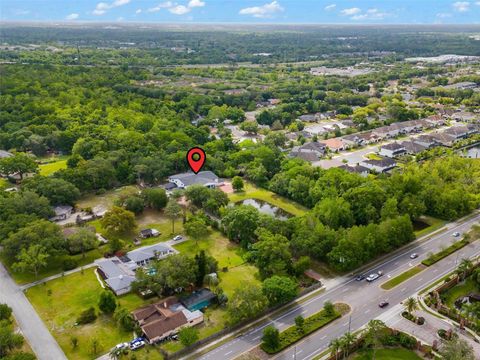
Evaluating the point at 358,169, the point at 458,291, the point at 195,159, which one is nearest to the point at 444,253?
the point at 458,291

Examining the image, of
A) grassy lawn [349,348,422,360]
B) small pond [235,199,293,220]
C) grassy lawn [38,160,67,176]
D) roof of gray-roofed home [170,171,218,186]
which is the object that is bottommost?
grassy lawn [349,348,422,360]

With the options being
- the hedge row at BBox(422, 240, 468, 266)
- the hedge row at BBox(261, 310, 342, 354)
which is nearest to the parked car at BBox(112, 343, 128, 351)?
the hedge row at BBox(261, 310, 342, 354)

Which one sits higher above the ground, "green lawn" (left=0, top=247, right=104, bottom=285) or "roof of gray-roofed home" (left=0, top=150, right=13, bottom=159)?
"roof of gray-roofed home" (left=0, top=150, right=13, bottom=159)

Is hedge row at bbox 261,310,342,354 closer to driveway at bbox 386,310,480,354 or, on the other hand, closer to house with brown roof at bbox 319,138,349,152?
driveway at bbox 386,310,480,354

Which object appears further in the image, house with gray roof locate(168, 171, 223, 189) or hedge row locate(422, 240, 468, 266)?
house with gray roof locate(168, 171, 223, 189)

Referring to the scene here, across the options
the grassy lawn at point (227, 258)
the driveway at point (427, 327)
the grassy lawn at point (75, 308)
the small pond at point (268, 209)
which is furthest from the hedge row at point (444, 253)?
the grassy lawn at point (75, 308)

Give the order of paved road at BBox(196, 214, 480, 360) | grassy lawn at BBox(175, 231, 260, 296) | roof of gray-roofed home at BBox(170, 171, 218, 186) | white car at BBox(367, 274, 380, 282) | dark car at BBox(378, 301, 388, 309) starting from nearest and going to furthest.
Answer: paved road at BBox(196, 214, 480, 360)
dark car at BBox(378, 301, 388, 309)
white car at BBox(367, 274, 380, 282)
grassy lawn at BBox(175, 231, 260, 296)
roof of gray-roofed home at BBox(170, 171, 218, 186)
